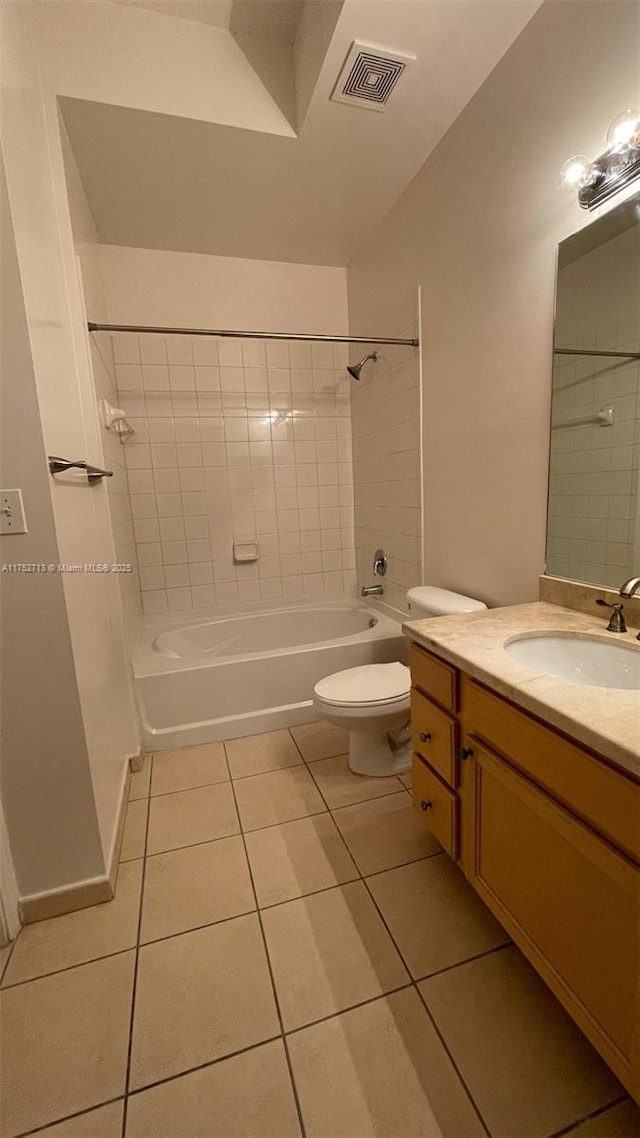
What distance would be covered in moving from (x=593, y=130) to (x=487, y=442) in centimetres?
84

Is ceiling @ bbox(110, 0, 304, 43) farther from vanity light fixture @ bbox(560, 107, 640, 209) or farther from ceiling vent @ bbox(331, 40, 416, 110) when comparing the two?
vanity light fixture @ bbox(560, 107, 640, 209)

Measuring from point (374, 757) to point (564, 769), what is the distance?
113 centimetres

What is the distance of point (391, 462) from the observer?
2.45 m

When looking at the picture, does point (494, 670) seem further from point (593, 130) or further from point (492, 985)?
point (593, 130)

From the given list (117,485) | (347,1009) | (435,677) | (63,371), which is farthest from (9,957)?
(117,485)

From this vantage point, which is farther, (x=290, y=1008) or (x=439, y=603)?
(x=439, y=603)

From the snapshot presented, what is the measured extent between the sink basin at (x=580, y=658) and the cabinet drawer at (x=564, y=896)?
291 mm

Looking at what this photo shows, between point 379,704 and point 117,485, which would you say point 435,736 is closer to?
point 379,704

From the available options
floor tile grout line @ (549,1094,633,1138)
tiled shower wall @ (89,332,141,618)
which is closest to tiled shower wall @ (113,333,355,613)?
tiled shower wall @ (89,332,141,618)

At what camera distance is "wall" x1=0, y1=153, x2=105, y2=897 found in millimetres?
1042

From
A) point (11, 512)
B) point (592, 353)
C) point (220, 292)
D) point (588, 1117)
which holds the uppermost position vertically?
point (220, 292)

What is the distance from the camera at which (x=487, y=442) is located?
167 centimetres

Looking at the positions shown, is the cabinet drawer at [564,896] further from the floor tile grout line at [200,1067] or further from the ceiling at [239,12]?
the ceiling at [239,12]

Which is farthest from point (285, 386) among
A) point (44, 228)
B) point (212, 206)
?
point (44, 228)
